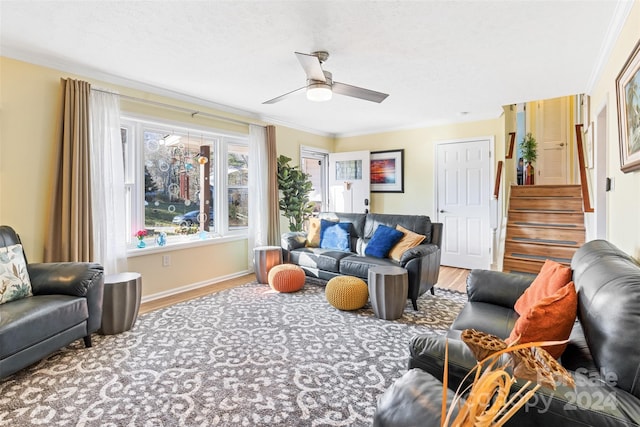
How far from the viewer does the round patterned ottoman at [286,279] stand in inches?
150

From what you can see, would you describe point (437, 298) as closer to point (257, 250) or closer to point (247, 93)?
point (257, 250)

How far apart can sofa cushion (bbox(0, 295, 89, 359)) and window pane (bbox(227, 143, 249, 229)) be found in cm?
252

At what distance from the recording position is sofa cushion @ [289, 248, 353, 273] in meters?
3.93

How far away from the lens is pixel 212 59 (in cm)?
288

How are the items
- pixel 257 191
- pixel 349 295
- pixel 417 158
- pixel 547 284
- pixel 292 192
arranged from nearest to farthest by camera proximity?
1. pixel 547 284
2. pixel 349 295
3. pixel 257 191
4. pixel 292 192
5. pixel 417 158

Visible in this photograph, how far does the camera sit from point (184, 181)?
165 inches

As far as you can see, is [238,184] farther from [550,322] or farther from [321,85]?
[550,322]

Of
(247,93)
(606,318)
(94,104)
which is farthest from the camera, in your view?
(247,93)

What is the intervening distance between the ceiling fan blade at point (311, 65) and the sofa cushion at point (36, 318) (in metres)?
2.35

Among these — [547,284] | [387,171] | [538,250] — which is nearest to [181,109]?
[387,171]

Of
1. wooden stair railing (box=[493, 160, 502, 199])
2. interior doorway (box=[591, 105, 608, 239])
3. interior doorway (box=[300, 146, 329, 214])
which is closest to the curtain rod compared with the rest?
interior doorway (box=[300, 146, 329, 214])

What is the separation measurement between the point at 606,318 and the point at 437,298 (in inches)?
108

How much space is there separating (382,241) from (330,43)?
2.24m

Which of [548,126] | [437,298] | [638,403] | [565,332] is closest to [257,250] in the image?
[437,298]
